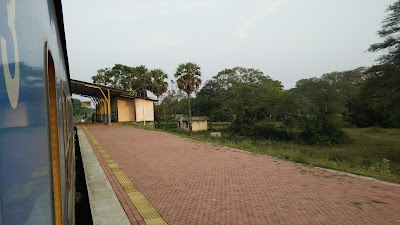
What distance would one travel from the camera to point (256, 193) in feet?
20.5

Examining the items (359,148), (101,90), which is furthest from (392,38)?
(101,90)

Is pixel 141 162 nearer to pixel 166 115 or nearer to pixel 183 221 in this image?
pixel 183 221

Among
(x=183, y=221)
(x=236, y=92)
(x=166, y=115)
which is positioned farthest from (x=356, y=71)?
(x=183, y=221)

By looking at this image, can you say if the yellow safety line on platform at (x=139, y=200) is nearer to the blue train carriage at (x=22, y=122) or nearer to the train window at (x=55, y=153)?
the train window at (x=55, y=153)

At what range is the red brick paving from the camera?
4898mm

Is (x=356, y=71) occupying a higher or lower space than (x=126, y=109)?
higher

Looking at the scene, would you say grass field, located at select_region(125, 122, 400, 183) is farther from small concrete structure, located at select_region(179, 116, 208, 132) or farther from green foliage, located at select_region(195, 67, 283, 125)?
small concrete structure, located at select_region(179, 116, 208, 132)

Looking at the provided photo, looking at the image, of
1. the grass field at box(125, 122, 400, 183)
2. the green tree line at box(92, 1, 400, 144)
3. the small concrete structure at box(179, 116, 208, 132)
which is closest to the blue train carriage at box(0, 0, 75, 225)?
the grass field at box(125, 122, 400, 183)

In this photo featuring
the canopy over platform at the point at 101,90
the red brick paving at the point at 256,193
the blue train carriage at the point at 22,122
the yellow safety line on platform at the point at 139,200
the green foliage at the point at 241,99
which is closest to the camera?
the blue train carriage at the point at 22,122

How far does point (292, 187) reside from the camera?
663 cm

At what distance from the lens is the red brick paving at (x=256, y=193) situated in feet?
16.1

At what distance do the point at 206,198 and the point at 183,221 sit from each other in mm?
1242

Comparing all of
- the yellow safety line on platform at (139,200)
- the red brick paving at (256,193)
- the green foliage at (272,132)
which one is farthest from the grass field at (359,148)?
the yellow safety line on platform at (139,200)

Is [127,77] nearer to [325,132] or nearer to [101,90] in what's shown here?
[101,90]
